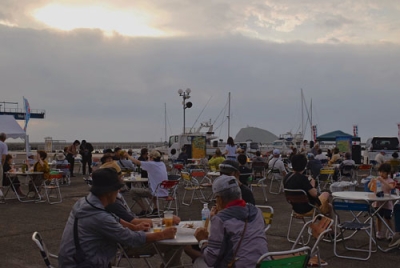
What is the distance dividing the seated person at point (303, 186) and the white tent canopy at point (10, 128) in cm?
1717

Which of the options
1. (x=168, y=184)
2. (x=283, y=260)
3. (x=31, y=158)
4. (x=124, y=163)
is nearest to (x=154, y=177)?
(x=168, y=184)

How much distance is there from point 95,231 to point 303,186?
396 cm

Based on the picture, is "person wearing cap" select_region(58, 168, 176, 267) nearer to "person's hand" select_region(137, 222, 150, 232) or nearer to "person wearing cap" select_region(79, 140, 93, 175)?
"person's hand" select_region(137, 222, 150, 232)

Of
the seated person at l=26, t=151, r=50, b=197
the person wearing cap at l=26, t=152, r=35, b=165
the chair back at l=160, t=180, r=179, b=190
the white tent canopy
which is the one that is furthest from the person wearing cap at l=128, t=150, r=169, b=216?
the white tent canopy

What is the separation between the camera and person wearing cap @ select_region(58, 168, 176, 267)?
3.10m

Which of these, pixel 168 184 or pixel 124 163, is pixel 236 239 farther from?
pixel 124 163

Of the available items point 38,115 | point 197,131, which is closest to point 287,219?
point 197,131

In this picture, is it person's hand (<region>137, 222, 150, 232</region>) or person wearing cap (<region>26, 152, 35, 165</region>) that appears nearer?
person's hand (<region>137, 222, 150, 232</region>)

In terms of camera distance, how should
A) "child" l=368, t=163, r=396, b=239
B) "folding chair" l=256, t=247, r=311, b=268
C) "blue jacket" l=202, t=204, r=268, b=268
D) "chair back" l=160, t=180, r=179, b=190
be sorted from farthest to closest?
"chair back" l=160, t=180, r=179, b=190 < "child" l=368, t=163, r=396, b=239 < "blue jacket" l=202, t=204, r=268, b=268 < "folding chair" l=256, t=247, r=311, b=268

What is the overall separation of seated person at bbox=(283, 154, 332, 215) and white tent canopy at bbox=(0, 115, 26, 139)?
1717 cm

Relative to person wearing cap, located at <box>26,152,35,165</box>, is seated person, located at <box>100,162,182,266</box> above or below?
below

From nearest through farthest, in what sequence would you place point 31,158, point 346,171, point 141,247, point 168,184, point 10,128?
point 141,247 → point 168,184 → point 346,171 → point 31,158 → point 10,128

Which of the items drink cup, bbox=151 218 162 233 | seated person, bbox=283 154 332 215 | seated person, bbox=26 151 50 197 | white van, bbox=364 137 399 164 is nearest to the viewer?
drink cup, bbox=151 218 162 233

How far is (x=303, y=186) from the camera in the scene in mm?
6422
